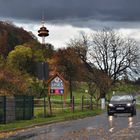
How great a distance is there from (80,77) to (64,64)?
184 inches

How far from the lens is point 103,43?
311ft

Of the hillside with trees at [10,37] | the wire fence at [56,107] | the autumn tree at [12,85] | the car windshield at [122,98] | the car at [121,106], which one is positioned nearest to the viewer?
the wire fence at [56,107]

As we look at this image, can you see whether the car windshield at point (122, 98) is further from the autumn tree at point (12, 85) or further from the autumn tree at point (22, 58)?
the autumn tree at point (22, 58)

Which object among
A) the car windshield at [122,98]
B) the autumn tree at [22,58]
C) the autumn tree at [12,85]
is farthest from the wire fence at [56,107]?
the autumn tree at [22,58]

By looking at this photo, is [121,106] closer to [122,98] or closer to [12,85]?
[122,98]

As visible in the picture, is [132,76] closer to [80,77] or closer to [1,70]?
[80,77]

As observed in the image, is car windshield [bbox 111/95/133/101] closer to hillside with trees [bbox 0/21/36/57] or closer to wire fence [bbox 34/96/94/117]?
wire fence [bbox 34/96/94/117]

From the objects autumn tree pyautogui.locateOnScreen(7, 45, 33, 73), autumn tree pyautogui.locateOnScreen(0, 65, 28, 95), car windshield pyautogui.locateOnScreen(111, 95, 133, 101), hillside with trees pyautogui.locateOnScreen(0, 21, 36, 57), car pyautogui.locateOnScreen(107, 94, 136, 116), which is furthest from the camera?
hillside with trees pyautogui.locateOnScreen(0, 21, 36, 57)

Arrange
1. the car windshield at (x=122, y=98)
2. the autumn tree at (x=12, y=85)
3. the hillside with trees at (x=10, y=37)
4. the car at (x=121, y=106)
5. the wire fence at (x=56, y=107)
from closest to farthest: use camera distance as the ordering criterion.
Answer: the wire fence at (x=56, y=107) → the car at (x=121, y=106) → the car windshield at (x=122, y=98) → the autumn tree at (x=12, y=85) → the hillside with trees at (x=10, y=37)

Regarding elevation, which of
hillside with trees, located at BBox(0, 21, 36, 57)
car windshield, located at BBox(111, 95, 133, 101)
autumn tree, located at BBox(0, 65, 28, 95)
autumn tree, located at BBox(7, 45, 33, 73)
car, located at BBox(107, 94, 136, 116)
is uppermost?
hillside with trees, located at BBox(0, 21, 36, 57)

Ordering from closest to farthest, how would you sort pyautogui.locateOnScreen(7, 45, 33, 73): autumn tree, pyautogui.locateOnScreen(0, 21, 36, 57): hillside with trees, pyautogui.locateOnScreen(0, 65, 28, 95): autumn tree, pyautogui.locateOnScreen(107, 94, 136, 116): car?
pyautogui.locateOnScreen(107, 94, 136, 116): car → pyautogui.locateOnScreen(0, 65, 28, 95): autumn tree → pyautogui.locateOnScreen(7, 45, 33, 73): autumn tree → pyautogui.locateOnScreen(0, 21, 36, 57): hillside with trees

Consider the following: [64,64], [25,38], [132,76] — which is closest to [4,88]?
[64,64]

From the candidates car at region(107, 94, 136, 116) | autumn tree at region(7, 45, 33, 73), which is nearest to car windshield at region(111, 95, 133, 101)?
car at region(107, 94, 136, 116)

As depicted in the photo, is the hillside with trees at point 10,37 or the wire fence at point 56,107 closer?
the wire fence at point 56,107
